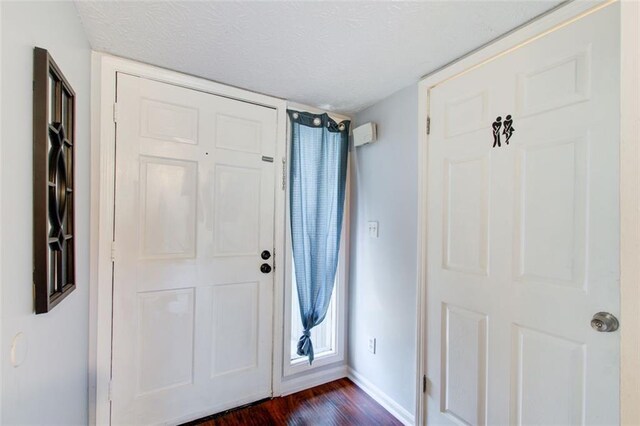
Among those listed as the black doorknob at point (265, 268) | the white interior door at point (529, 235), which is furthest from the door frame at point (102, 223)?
the white interior door at point (529, 235)

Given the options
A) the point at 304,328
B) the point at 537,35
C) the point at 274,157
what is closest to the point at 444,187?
the point at 537,35

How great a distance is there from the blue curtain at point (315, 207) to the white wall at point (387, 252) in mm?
183

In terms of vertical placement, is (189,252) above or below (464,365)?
above

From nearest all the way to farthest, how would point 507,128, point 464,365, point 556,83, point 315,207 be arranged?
point 556,83
point 507,128
point 464,365
point 315,207

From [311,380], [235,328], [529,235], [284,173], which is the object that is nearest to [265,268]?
[235,328]

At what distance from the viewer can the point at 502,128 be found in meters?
1.38

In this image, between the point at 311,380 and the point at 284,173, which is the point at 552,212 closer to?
the point at 284,173

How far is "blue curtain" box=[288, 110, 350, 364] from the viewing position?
7.08 feet

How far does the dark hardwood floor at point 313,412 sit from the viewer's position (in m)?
1.84

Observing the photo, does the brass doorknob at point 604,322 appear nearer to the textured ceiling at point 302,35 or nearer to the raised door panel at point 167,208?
the textured ceiling at point 302,35

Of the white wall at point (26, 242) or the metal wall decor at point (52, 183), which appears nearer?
the white wall at point (26, 242)

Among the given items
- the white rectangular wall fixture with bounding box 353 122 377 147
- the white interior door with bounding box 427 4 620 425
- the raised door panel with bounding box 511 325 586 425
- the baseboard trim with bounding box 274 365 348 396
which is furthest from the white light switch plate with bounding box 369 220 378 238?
the baseboard trim with bounding box 274 365 348 396

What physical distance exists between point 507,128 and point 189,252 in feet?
6.06

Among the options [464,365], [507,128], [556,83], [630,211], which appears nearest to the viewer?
[630,211]
